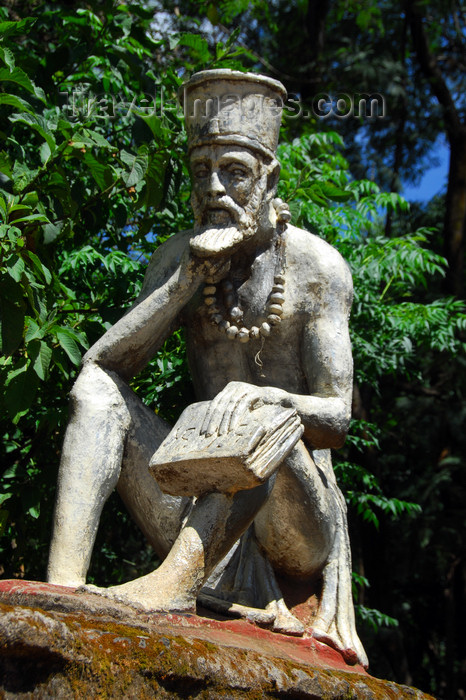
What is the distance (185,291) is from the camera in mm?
4363

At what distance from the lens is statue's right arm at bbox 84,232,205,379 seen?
4.29 m

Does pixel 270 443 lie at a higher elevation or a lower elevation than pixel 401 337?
lower

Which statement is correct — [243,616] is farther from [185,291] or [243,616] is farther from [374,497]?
[374,497]

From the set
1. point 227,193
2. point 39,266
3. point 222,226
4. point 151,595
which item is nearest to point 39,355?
point 39,266

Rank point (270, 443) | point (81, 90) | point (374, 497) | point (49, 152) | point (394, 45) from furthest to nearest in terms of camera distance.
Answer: point (394, 45) < point (374, 497) < point (81, 90) < point (49, 152) < point (270, 443)

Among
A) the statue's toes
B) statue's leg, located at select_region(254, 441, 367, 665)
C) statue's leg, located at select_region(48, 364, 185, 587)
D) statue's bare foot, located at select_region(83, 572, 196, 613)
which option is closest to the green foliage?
statue's leg, located at select_region(48, 364, 185, 587)

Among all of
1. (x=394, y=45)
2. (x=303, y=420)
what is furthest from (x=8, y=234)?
(x=394, y=45)

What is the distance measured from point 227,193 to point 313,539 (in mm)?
1497

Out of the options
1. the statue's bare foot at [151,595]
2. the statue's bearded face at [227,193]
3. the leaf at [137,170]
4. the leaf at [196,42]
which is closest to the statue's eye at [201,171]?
the statue's bearded face at [227,193]

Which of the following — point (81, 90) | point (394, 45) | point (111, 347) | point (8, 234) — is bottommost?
point (111, 347)

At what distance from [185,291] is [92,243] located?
2.46 meters

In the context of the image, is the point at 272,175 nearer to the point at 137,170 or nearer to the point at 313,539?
the point at 137,170

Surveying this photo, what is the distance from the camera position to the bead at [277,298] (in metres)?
4.45

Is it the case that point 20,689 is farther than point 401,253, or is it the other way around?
point 401,253
